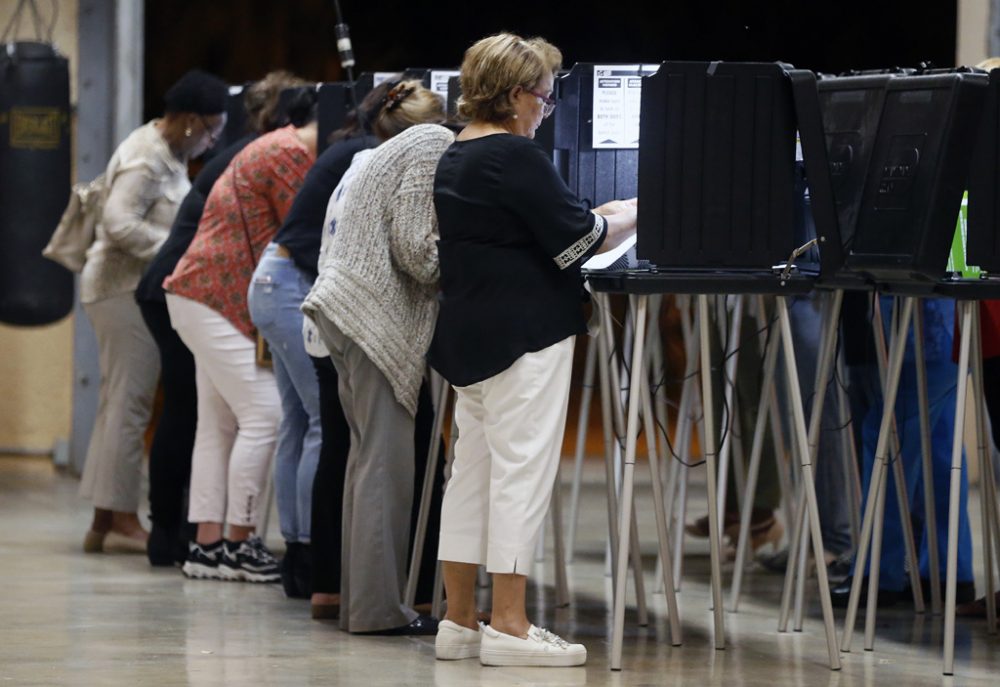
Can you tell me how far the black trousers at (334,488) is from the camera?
4.07 m

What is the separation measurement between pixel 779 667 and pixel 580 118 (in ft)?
4.55

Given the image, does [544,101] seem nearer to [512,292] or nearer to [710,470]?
[512,292]

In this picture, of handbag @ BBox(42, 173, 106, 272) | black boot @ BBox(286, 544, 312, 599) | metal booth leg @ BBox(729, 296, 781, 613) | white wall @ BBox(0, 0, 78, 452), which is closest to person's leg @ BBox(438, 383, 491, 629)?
metal booth leg @ BBox(729, 296, 781, 613)

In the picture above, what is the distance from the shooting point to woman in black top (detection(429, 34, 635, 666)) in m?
3.40

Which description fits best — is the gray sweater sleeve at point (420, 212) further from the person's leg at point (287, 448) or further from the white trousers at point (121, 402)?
the white trousers at point (121, 402)

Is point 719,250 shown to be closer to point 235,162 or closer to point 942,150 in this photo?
point 942,150

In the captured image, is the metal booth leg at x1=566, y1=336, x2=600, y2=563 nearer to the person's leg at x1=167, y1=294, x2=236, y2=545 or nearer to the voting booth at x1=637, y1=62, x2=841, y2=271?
the person's leg at x1=167, y1=294, x2=236, y2=545

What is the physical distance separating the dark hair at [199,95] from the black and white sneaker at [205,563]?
4.27ft

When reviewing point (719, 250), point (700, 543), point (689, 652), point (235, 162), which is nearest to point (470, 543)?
point (689, 652)

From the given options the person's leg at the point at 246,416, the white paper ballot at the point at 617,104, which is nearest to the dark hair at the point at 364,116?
the white paper ballot at the point at 617,104

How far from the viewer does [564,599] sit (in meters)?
4.43

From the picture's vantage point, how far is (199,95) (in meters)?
5.10

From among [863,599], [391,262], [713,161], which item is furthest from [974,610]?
[391,262]

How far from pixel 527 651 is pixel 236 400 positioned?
153cm
